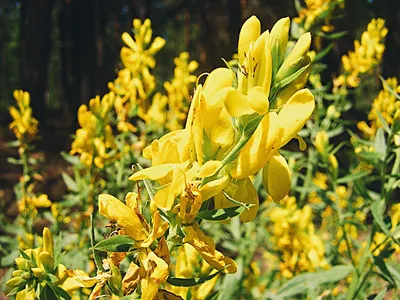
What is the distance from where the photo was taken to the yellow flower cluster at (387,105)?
1.36 metres

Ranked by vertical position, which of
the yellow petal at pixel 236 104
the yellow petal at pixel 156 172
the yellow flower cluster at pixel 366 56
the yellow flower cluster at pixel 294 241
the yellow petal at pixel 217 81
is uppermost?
the yellow petal at pixel 217 81

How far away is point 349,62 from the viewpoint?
2352 mm

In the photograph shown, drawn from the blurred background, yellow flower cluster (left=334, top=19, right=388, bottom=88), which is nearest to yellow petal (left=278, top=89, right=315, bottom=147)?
yellow flower cluster (left=334, top=19, right=388, bottom=88)

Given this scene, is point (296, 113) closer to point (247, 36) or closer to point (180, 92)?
point (247, 36)

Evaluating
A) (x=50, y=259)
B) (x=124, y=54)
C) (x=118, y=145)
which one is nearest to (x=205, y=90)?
(x=50, y=259)

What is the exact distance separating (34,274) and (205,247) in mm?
293

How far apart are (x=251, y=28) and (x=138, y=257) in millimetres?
330

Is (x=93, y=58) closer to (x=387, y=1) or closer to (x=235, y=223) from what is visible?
(x=387, y=1)

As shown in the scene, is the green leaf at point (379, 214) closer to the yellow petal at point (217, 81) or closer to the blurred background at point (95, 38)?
the yellow petal at point (217, 81)

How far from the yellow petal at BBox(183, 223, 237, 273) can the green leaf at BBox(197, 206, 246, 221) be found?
18mm

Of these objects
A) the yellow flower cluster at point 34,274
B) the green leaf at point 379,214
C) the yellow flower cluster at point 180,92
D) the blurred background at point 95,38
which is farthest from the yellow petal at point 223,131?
the blurred background at point 95,38

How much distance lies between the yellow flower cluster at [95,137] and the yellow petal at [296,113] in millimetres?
1044

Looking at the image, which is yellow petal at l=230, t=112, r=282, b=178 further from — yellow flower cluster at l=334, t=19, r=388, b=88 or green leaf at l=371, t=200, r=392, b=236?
yellow flower cluster at l=334, t=19, r=388, b=88

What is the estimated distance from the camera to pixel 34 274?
30.1 inches
